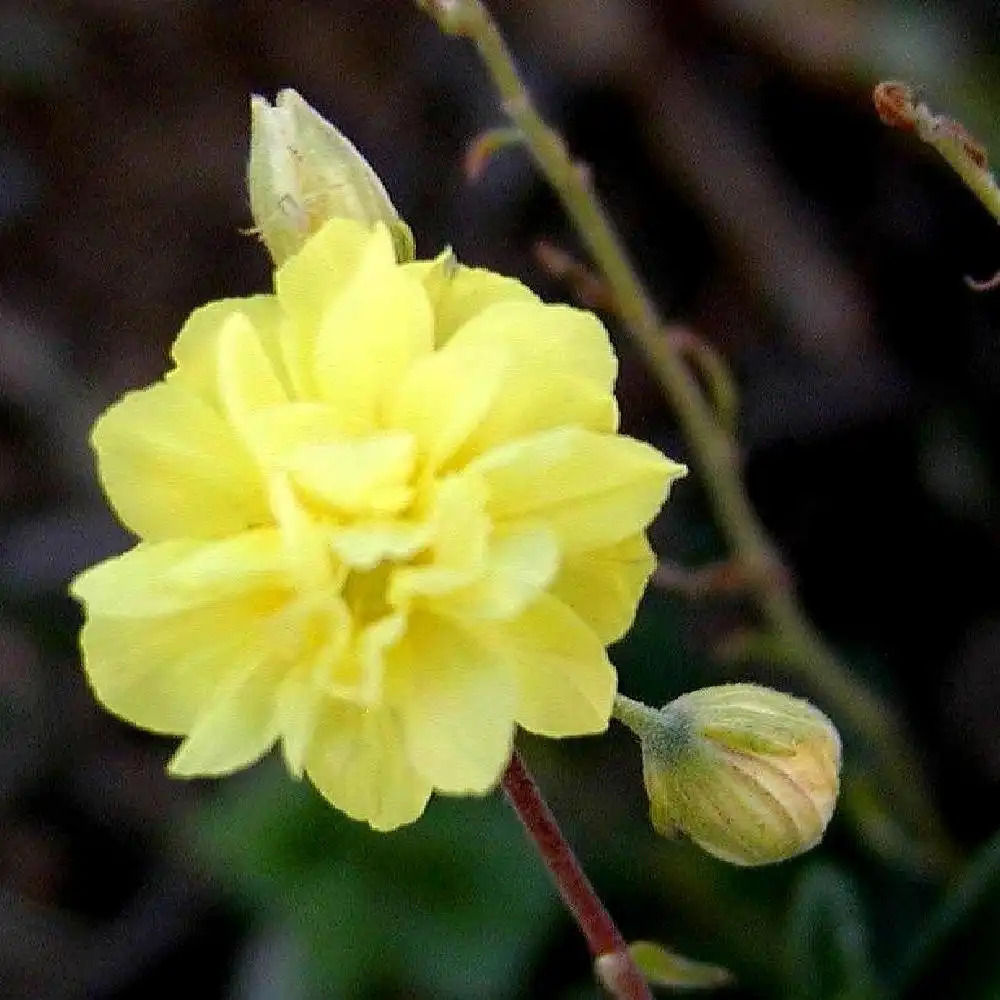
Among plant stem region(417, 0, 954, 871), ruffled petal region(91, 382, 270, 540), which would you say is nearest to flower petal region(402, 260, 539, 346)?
ruffled petal region(91, 382, 270, 540)

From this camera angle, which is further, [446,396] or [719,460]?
[719,460]

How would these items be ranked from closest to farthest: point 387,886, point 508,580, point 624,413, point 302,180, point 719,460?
point 508,580, point 302,180, point 719,460, point 387,886, point 624,413

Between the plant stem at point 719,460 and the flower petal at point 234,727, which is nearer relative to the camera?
the flower petal at point 234,727

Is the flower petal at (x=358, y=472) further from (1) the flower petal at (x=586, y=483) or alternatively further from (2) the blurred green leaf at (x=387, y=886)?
(2) the blurred green leaf at (x=387, y=886)

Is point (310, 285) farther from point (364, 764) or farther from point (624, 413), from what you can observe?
point (624, 413)

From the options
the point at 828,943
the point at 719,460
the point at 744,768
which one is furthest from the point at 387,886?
the point at 744,768

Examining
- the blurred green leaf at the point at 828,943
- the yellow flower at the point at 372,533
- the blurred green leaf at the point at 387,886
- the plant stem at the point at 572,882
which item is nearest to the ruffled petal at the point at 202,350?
the yellow flower at the point at 372,533
